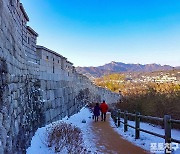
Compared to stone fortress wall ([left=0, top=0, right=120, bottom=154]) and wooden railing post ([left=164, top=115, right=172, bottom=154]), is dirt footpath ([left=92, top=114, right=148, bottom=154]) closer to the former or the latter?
wooden railing post ([left=164, top=115, right=172, bottom=154])

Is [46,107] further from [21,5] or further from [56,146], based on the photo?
[21,5]

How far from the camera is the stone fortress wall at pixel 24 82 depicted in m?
4.89

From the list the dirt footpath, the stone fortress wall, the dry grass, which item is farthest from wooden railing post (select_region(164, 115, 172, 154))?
the stone fortress wall

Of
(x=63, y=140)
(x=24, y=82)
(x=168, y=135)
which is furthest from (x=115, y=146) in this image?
(x=24, y=82)

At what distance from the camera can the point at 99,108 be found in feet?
54.3

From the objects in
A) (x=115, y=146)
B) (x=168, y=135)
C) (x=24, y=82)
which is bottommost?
(x=115, y=146)

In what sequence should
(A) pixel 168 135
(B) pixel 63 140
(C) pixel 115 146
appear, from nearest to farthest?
(A) pixel 168 135
(B) pixel 63 140
(C) pixel 115 146

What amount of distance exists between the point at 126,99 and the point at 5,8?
13.9 metres

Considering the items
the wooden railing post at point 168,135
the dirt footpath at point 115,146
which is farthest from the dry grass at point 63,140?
the wooden railing post at point 168,135

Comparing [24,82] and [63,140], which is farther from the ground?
[24,82]

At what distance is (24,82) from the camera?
785 cm

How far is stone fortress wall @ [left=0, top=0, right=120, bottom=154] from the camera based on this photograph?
192 inches

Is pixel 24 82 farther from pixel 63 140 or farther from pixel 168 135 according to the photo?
pixel 168 135

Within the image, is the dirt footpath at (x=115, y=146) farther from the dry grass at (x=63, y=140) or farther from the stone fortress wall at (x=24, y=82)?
the stone fortress wall at (x=24, y=82)
